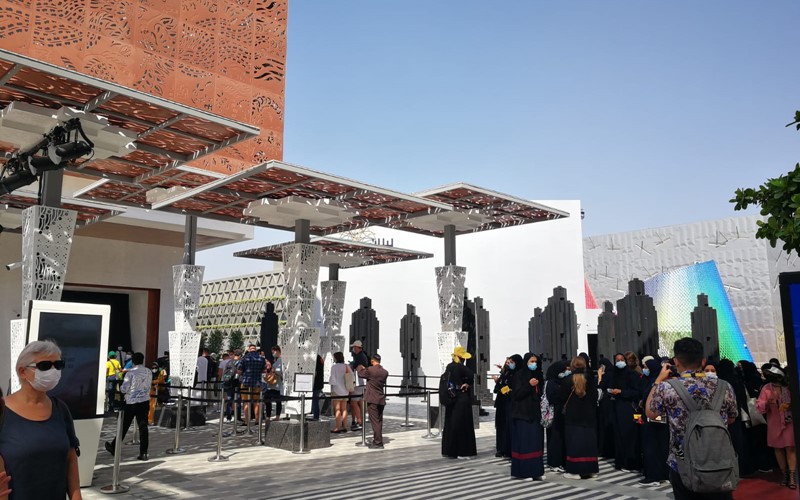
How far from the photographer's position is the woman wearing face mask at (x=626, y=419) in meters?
8.12

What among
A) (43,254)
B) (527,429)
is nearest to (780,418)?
(527,429)

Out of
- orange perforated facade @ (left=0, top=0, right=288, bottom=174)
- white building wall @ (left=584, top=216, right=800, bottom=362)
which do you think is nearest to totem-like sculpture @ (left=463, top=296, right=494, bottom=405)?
orange perforated facade @ (left=0, top=0, right=288, bottom=174)

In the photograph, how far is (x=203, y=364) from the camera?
51.0ft

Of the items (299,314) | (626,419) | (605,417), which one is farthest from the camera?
(299,314)

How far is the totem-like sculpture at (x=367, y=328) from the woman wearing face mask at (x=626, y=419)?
12385mm

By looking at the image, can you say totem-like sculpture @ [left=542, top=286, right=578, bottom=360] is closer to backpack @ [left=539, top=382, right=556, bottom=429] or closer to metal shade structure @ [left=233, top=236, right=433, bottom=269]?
metal shade structure @ [left=233, top=236, right=433, bottom=269]

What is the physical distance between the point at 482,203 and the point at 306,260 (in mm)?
3711

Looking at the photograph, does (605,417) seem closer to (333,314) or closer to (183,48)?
(333,314)

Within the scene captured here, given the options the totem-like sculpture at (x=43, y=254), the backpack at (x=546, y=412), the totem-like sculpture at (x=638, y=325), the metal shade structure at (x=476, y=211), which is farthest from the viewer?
the totem-like sculpture at (x=638, y=325)

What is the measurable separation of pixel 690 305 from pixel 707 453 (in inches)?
1255

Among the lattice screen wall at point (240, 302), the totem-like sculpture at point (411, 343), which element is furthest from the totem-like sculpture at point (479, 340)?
the lattice screen wall at point (240, 302)

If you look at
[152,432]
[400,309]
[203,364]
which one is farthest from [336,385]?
[400,309]

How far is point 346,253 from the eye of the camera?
62.3 feet

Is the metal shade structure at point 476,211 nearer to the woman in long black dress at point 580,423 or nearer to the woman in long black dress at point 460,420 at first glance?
the woman in long black dress at point 460,420
